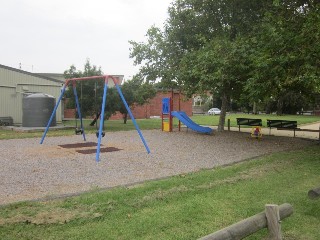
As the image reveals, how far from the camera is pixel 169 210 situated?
17.9 ft

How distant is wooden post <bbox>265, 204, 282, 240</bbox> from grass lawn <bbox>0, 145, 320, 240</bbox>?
914 millimetres

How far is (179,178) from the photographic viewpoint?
775 centimetres

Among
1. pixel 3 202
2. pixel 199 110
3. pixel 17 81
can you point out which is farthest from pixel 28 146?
pixel 199 110

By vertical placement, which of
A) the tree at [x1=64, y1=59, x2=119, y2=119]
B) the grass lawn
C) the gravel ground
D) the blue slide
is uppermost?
the tree at [x1=64, y1=59, x2=119, y2=119]

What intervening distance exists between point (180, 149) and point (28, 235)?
8.70m

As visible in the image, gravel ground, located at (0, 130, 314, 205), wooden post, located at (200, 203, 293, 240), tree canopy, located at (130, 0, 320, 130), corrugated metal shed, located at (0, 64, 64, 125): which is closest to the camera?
wooden post, located at (200, 203, 293, 240)

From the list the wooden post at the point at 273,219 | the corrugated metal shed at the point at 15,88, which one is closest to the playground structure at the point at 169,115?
the corrugated metal shed at the point at 15,88

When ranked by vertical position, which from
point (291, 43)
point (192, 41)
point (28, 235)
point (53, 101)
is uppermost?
point (192, 41)

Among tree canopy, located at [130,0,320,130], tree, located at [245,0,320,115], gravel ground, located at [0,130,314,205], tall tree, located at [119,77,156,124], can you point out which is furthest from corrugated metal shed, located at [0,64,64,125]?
tree, located at [245,0,320,115]

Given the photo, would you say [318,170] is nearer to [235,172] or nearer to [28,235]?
[235,172]

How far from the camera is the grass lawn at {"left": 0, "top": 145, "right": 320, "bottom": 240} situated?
4590mm

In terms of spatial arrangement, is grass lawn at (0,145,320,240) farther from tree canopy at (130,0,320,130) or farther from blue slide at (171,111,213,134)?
blue slide at (171,111,213,134)

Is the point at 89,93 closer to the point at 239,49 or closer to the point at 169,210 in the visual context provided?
the point at 239,49

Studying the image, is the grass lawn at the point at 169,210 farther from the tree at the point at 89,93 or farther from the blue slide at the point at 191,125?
the tree at the point at 89,93
